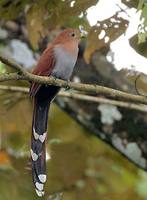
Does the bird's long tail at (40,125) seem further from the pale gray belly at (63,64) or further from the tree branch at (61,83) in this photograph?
the tree branch at (61,83)

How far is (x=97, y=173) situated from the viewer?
5316mm

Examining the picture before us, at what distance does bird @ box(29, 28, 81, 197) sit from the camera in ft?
11.3

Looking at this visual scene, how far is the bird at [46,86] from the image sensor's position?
344 centimetres

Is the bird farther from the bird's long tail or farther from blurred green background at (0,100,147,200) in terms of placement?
blurred green background at (0,100,147,200)

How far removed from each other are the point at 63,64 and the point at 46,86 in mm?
130

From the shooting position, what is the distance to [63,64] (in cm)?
349

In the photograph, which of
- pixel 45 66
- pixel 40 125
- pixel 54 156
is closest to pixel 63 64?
pixel 45 66

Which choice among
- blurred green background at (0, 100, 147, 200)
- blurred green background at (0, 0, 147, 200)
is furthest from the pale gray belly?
blurred green background at (0, 100, 147, 200)

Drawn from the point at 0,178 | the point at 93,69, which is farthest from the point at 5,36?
the point at 0,178

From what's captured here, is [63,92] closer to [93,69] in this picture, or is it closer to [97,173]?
[93,69]

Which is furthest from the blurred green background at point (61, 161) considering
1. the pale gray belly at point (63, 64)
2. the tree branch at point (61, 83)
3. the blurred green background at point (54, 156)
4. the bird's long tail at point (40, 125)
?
the tree branch at point (61, 83)

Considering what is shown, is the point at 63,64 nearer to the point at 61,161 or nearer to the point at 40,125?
the point at 40,125

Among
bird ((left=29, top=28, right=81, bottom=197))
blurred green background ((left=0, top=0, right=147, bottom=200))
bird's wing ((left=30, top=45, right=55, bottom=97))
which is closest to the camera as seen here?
bird's wing ((left=30, top=45, right=55, bottom=97))

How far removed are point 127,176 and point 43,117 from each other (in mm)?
2004
